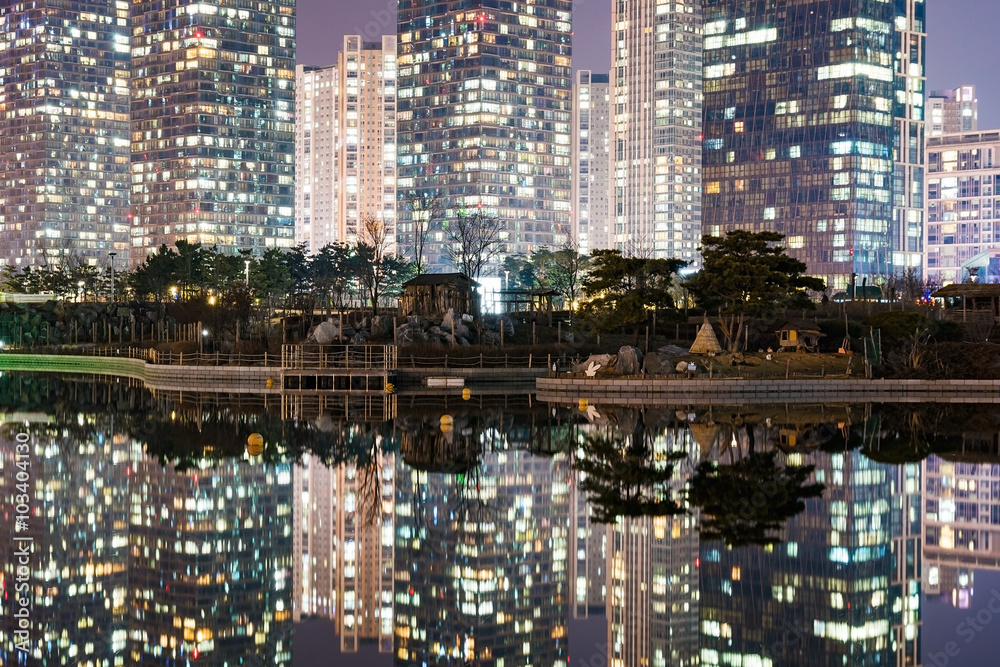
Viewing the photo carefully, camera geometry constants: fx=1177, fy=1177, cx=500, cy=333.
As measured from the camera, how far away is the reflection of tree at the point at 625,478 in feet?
85.8

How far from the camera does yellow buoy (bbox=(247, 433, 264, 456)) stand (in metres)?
36.2

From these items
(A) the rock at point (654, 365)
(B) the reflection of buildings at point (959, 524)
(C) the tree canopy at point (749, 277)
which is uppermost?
(C) the tree canopy at point (749, 277)

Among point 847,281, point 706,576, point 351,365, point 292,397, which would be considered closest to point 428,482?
→ point 706,576

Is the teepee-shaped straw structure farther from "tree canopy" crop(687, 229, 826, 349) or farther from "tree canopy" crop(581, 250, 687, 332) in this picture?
"tree canopy" crop(581, 250, 687, 332)

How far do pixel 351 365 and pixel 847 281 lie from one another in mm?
129890

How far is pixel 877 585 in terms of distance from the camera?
68.0 feet

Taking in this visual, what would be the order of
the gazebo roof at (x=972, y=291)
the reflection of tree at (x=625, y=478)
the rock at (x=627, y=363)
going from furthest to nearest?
1. the gazebo roof at (x=972, y=291)
2. the rock at (x=627, y=363)
3. the reflection of tree at (x=625, y=478)

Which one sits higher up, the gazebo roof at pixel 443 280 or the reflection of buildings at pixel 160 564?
the gazebo roof at pixel 443 280

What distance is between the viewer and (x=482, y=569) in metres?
21.5

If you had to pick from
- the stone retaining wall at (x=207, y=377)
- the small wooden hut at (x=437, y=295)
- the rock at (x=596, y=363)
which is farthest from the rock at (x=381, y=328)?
the rock at (x=596, y=363)

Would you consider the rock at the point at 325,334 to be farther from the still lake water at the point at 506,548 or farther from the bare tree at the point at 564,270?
the bare tree at the point at 564,270

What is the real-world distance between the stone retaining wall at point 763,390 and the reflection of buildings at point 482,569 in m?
22.3

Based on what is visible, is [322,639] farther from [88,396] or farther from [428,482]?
[88,396]

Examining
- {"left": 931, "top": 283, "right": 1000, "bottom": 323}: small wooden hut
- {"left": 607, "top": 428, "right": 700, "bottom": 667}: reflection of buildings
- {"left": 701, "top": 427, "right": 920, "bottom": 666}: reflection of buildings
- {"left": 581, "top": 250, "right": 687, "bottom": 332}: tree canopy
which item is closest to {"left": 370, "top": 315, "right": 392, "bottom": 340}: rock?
{"left": 581, "top": 250, "right": 687, "bottom": 332}: tree canopy
